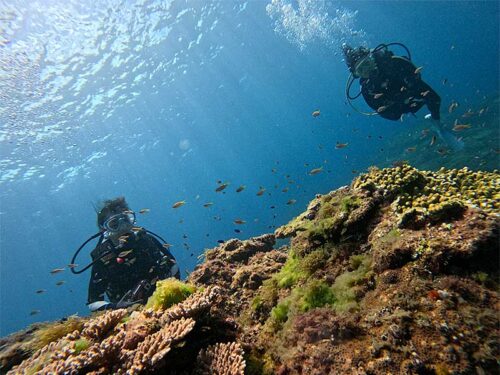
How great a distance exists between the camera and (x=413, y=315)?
8.87ft

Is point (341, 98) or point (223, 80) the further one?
point (341, 98)

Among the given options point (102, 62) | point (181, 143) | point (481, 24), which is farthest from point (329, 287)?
point (481, 24)

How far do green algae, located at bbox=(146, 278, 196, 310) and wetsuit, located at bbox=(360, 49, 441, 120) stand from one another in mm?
11930

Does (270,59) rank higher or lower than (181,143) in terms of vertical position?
higher

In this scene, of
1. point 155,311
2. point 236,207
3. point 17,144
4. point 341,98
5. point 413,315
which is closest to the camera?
point 413,315

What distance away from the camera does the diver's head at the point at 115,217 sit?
360 inches

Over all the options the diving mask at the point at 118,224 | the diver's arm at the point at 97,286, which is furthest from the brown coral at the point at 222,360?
the diving mask at the point at 118,224

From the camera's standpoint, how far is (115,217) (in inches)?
362

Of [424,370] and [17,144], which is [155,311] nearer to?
[424,370]

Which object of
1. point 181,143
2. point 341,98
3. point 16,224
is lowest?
point 16,224

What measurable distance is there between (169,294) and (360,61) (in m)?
12.4

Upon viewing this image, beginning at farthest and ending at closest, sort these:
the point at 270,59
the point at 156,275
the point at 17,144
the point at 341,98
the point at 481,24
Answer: the point at 341,98, the point at 481,24, the point at 270,59, the point at 17,144, the point at 156,275

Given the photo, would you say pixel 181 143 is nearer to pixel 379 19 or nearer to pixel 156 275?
pixel 156 275

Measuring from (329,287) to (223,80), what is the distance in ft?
161
